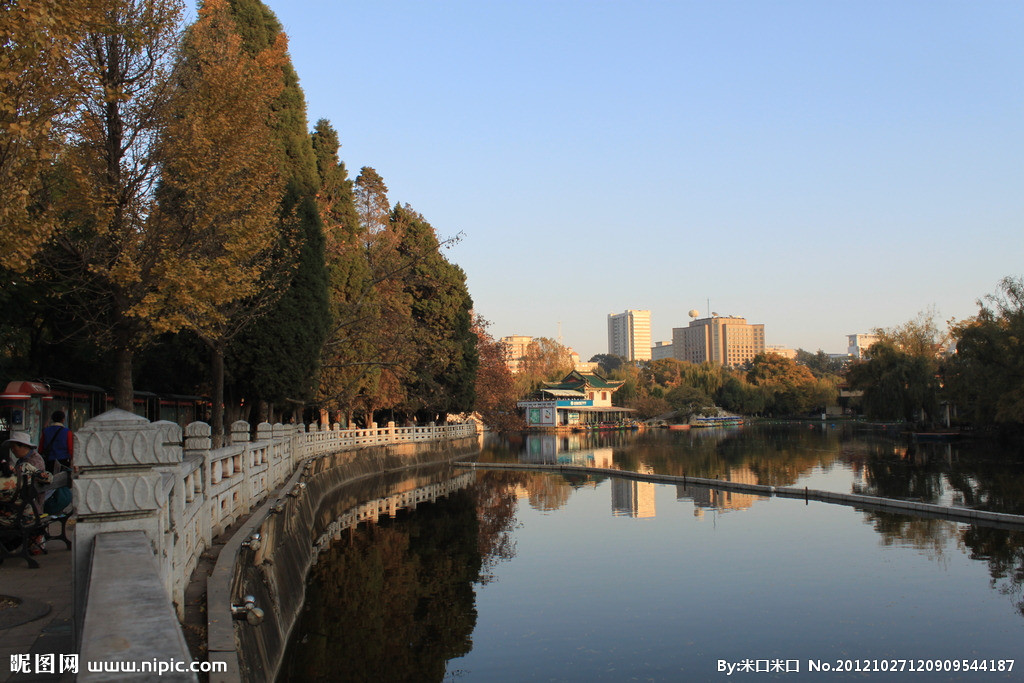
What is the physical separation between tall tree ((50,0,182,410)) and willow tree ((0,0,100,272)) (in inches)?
82.3

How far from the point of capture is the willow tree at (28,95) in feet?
22.1

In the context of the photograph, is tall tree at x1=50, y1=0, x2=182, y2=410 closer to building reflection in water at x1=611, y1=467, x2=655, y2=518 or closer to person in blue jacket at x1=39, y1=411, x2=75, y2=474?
person in blue jacket at x1=39, y1=411, x2=75, y2=474

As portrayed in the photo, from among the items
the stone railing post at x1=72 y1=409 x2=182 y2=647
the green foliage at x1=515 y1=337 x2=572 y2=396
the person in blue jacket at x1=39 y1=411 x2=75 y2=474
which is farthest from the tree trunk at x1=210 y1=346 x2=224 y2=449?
the green foliage at x1=515 y1=337 x2=572 y2=396

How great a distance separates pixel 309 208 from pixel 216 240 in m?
11.0

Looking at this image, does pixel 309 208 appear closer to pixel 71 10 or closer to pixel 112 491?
pixel 71 10

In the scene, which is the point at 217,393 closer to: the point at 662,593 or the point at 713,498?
the point at 662,593

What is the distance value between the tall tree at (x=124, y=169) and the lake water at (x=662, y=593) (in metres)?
4.98

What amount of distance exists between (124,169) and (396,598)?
7450 millimetres

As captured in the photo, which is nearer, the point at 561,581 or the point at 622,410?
the point at 561,581

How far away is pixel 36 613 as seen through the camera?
5770 millimetres

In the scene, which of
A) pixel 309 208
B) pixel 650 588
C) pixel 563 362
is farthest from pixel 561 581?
pixel 563 362

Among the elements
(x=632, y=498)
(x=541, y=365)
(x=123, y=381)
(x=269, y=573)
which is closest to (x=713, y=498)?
(x=632, y=498)

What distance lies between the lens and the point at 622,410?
93812mm

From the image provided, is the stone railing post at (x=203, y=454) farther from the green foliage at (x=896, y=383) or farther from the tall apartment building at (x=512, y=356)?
the green foliage at (x=896, y=383)
